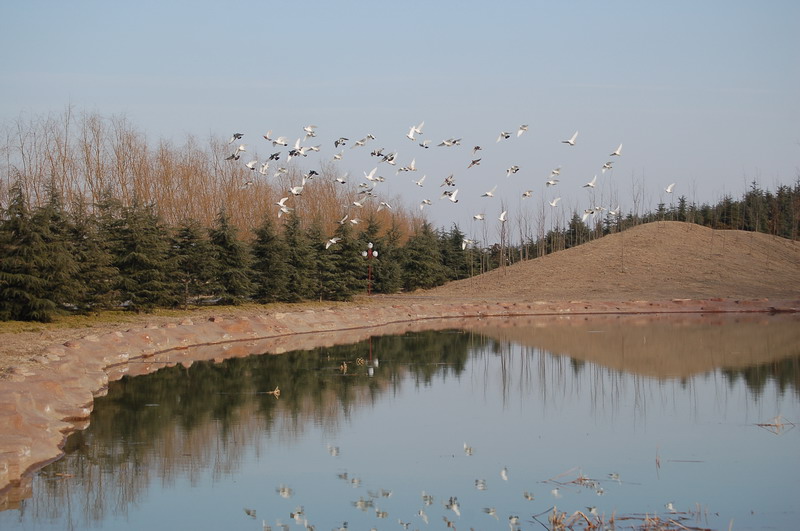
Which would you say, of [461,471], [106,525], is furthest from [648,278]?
[106,525]

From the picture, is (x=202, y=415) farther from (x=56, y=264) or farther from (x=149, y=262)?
(x=149, y=262)

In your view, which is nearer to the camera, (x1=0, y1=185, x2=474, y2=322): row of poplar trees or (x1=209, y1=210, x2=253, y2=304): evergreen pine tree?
(x1=0, y1=185, x2=474, y2=322): row of poplar trees

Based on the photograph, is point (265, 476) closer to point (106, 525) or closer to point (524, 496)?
point (106, 525)

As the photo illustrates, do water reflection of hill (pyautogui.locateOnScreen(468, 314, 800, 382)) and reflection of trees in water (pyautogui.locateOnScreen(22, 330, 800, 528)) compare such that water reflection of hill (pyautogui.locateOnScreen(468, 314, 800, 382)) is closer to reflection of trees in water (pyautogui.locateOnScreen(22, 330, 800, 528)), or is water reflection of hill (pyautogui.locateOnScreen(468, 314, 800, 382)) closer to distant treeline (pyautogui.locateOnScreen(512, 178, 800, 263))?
reflection of trees in water (pyautogui.locateOnScreen(22, 330, 800, 528))

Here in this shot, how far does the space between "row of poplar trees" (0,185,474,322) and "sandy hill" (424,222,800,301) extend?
30.5 ft

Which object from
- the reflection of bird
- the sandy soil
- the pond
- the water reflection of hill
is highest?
the sandy soil

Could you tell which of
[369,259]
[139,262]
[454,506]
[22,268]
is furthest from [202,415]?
[369,259]

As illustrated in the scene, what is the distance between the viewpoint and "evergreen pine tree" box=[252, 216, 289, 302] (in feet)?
134

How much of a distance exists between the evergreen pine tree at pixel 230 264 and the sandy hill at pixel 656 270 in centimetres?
1827

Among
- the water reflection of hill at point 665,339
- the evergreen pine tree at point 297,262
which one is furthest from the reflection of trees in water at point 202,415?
the evergreen pine tree at point 297,262

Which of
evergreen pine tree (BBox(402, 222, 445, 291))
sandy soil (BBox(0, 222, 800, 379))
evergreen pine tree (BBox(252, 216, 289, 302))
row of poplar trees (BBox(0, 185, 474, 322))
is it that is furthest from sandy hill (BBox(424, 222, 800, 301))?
evergreen pine tree (BBox(252, 216, 289, 302))

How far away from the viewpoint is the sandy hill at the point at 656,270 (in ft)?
169

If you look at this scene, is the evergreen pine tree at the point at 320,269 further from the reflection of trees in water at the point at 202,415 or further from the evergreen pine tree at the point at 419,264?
the reflection of trees in water at the point at 202,415

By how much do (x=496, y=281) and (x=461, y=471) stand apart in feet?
156
